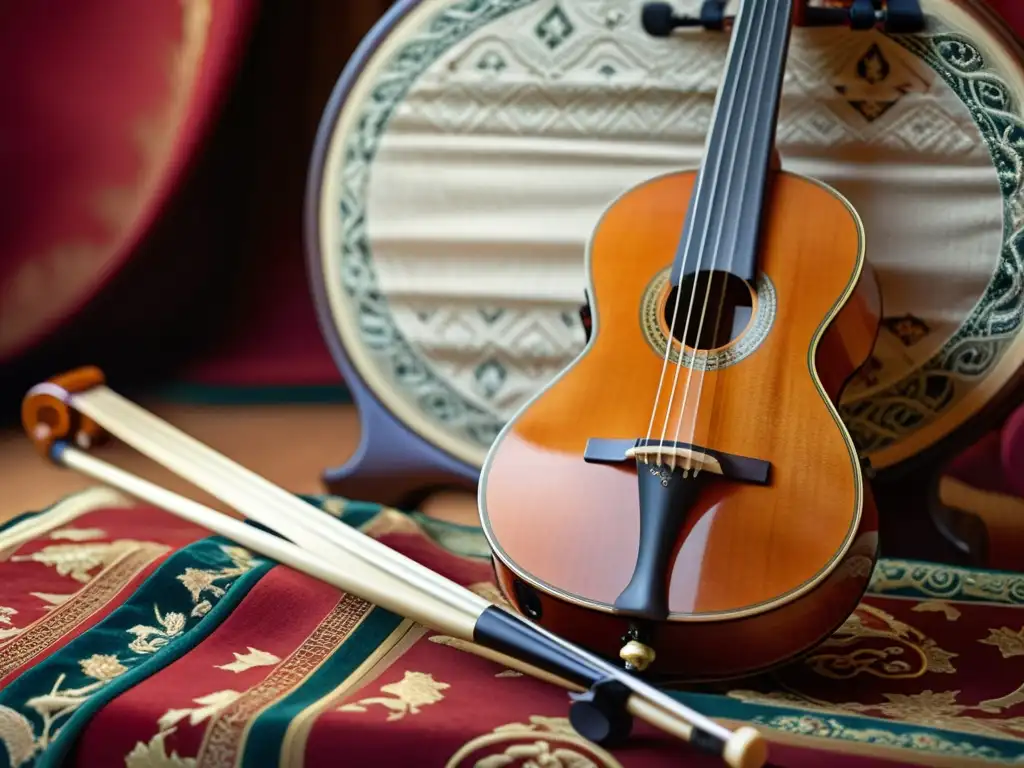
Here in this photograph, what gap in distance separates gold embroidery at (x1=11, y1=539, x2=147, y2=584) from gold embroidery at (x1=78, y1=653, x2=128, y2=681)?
0.16 metres

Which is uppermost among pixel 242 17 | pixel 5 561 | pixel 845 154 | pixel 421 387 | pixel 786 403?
pixel 242 17

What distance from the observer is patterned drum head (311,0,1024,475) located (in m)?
1.02

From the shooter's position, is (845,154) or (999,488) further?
(999,488)

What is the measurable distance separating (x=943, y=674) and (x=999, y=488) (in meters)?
0.48

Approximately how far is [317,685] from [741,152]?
58cm

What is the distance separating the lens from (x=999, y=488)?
1188 millimetres

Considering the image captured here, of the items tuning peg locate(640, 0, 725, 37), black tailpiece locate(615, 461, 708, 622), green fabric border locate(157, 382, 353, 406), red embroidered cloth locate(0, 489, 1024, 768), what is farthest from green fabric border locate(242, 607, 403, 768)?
green fabric border locate(157, 382, 353, 406)

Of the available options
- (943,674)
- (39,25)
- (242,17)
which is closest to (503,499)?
(943,674)

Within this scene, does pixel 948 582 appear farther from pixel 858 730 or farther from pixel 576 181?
pixel 576 181

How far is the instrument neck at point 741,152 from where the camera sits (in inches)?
34.1

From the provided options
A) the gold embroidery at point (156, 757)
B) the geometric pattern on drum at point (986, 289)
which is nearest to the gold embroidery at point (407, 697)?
the gold embroidery at point (156, 757)

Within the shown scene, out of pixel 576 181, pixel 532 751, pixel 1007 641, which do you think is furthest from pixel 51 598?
pixel 1007 641

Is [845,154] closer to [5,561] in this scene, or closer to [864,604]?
[864,604]

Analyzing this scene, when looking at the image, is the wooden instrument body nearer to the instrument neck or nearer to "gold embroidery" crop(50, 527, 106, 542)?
the instrument neck
